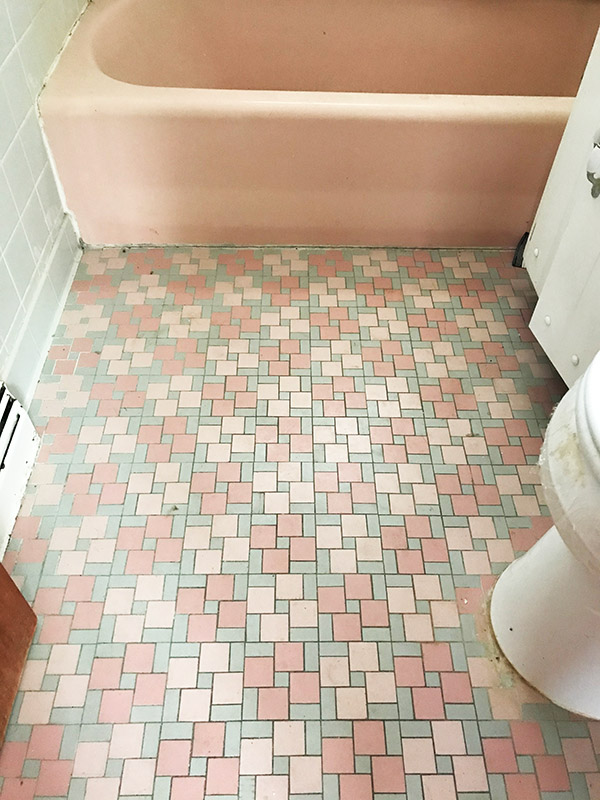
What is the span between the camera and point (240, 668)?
3.22ft

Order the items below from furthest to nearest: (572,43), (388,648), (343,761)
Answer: (572,43) → (388,648) → (343,761)

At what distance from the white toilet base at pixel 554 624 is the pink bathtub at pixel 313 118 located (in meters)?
0.92

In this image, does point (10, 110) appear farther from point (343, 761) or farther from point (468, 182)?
point (343, 761)

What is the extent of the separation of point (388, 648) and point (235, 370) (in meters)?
0.67

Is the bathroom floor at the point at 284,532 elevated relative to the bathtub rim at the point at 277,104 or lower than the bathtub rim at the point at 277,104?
lower

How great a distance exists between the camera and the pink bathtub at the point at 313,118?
136cm

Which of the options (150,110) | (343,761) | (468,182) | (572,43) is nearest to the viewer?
(343,761)

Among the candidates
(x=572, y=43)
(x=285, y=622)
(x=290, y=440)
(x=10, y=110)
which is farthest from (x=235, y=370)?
(x=572, y=43)

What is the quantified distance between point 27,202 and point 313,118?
641 mm

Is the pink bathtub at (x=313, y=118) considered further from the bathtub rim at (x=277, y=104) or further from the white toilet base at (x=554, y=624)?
the white toilet base at (x=554, y=624)

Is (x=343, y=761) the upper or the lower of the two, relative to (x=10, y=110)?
lower

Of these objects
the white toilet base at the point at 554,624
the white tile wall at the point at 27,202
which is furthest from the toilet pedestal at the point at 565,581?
the white tile wall at the point at 27,202

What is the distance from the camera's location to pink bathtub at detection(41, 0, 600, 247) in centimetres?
136

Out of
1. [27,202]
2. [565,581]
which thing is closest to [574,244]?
[565,581]
